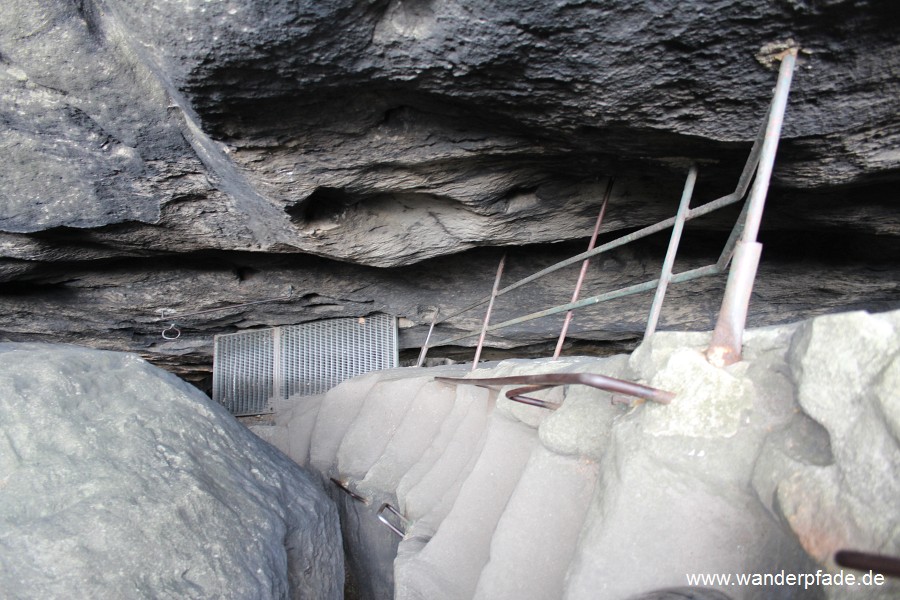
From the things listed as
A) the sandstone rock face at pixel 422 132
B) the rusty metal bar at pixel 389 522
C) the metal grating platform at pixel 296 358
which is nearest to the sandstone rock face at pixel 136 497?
the rusty metal bar at pixel 389 522

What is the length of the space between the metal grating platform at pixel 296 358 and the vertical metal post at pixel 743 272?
8.78ft

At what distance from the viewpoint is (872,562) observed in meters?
0.46

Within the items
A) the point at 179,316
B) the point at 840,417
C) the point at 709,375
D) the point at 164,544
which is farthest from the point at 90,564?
the point at 179,316

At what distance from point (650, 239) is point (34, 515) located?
2.34 metres

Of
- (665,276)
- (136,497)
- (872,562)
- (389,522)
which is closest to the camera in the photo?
(872,562)

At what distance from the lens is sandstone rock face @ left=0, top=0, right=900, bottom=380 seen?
1.08 m

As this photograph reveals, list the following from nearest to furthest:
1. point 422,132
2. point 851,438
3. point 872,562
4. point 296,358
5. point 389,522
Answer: point 872,562 < point 851,438 < point 422,132 < point 389,522 < point 296,358

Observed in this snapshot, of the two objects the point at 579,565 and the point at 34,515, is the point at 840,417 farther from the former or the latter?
the point at 34,515

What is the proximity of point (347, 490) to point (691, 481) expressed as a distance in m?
1.47

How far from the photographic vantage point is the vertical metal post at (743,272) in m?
0.82

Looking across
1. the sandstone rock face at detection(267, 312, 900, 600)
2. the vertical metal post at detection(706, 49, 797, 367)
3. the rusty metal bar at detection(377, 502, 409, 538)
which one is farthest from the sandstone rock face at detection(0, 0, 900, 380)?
the rusty metal bar at detection(377, 502, 409, 538)

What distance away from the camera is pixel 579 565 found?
2.78 feet

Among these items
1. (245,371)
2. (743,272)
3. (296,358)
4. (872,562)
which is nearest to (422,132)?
(743,272)

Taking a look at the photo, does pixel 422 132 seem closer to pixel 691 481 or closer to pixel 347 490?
pixel 691 481
